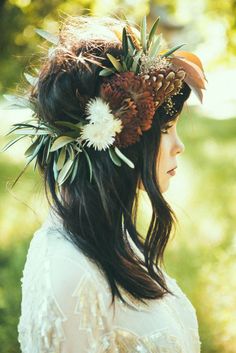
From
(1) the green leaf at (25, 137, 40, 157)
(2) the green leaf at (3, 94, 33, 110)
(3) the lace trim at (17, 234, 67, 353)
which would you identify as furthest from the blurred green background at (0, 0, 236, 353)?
(3) the lace trim at (17, 234, 67, 353)

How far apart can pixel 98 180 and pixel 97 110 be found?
195 millimetres

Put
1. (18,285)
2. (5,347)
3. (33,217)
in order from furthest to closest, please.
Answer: (33,217) < (18,285) < (5,347)

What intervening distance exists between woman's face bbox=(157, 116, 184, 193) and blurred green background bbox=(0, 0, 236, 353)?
0.84 ft

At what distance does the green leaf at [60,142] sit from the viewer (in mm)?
1766

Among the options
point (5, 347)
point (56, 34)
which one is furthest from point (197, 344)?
point (5, 347)

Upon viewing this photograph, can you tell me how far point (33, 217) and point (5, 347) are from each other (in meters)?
1.66

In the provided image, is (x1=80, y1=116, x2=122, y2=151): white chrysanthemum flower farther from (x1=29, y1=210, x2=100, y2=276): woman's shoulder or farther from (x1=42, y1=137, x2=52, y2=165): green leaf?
(x1=29, y1=210, x2=100, y2=276): woman's shoulder

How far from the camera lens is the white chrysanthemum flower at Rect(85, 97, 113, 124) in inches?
67.6

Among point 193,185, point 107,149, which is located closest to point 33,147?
point 107,149

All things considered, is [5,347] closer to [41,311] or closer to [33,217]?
[33,217]

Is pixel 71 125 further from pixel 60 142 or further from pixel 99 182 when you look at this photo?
pixel 99 182

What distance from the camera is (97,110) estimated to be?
1.71 metres

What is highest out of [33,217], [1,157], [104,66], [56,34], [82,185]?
[1,157]

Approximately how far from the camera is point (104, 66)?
5.72 ft
